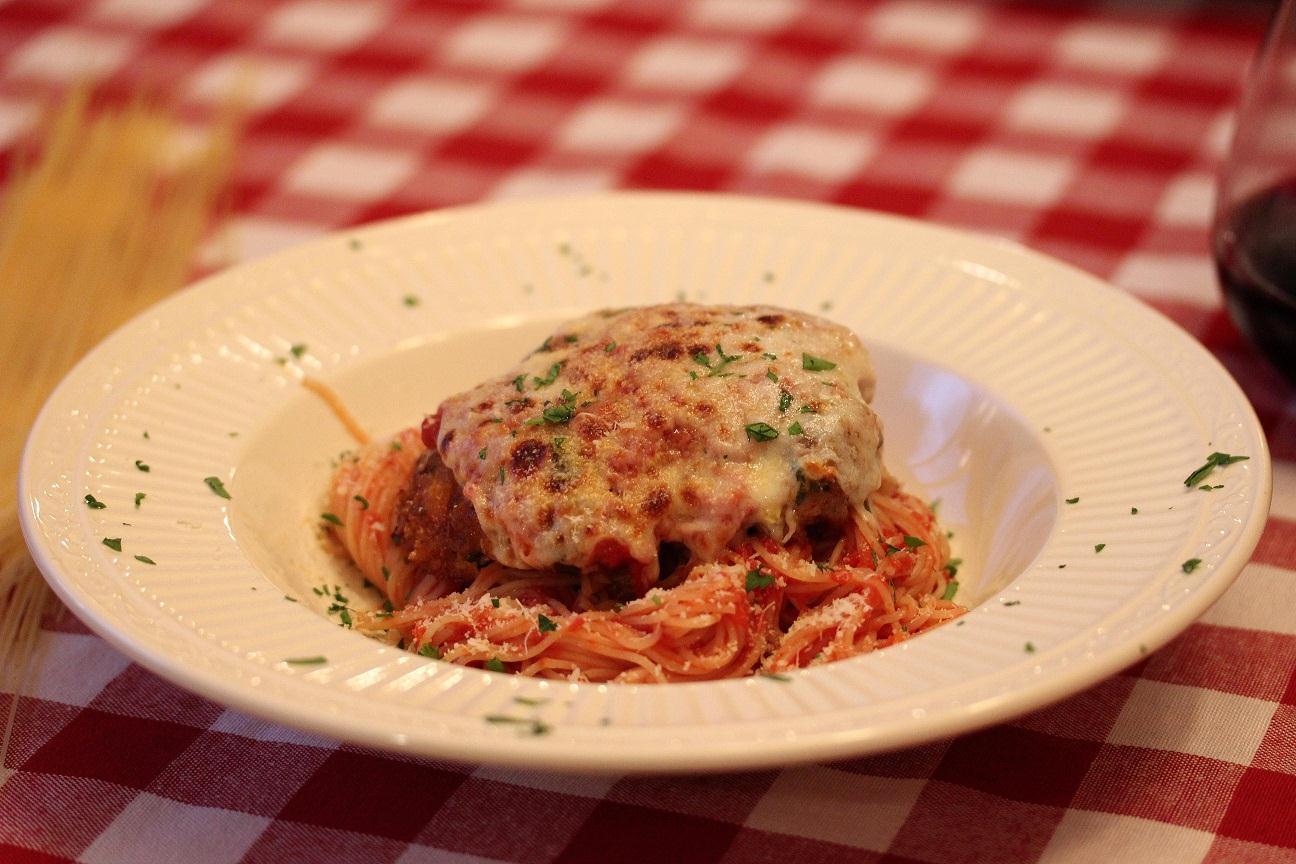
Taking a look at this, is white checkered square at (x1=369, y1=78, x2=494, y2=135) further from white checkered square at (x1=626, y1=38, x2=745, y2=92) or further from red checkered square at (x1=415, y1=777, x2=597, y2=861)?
red checkered square at (x1=415, y1=777, x2=597, y2=861)

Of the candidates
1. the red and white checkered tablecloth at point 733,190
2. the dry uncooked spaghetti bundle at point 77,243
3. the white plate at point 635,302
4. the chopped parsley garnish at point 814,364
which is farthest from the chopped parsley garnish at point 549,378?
the dry uncooked spaghetti bundle at point 77,243

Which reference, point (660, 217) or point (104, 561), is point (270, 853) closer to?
point (104, 561)

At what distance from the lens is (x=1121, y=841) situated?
7.79 ft

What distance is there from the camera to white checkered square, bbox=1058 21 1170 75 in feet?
19.9

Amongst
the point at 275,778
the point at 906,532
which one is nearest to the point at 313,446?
the point at 275,778

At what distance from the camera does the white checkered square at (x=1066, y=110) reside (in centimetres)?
555

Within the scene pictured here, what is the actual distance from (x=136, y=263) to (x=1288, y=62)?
138 inches

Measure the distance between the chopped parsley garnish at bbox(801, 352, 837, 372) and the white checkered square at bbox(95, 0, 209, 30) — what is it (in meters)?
4.74

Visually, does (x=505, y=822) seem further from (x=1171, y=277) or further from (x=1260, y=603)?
(x=1171, y=277)

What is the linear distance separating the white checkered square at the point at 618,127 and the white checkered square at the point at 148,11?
2160 millimetres

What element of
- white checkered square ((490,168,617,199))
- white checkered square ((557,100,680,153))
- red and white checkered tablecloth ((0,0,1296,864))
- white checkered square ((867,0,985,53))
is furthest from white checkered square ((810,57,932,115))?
white checkered square ((490,168,617,199))

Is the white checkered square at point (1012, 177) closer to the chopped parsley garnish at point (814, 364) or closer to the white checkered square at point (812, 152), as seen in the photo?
the white checkered square at point (812, 152)

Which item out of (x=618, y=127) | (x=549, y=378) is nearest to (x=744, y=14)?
(x=618, y=127)

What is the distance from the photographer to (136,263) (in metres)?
4.53
